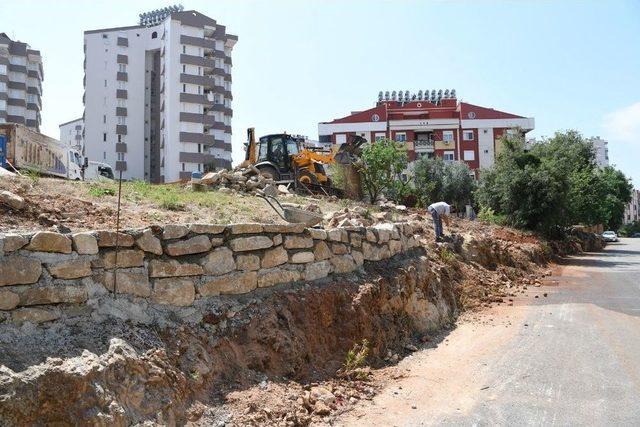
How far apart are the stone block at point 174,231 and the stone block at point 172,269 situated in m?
0.25

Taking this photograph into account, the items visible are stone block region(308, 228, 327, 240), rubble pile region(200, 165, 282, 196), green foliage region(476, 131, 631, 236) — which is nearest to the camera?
stone block region(308, 228, 327, 240)

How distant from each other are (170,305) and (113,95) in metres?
60.0

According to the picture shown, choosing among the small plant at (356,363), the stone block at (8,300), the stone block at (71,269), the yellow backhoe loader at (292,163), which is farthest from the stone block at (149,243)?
the yellow backhoe loader at (292,163)

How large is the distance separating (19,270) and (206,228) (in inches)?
77.4

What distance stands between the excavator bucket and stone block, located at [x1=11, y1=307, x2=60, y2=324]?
2014 centimetres

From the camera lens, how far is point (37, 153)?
18906 mm

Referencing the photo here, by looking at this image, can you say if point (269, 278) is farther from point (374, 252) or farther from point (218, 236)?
point (374, 252)

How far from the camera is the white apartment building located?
56844mm

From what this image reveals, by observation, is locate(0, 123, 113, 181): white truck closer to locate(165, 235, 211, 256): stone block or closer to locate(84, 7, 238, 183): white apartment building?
locate(165, 235, 211, 256): stone block

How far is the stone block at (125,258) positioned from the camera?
16.1 ft

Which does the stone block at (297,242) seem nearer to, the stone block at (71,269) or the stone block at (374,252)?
the stone block at (374,252)

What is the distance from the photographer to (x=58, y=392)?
12.6 feet

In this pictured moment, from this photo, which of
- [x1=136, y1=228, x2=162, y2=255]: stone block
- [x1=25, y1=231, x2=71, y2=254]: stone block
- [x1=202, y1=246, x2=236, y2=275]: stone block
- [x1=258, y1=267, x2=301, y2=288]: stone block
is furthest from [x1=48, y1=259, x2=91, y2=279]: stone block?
[x1=258, y1=267, x2=301, y2=288]: stone block

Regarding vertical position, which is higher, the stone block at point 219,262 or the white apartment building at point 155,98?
the white apartment building at point 155,98
